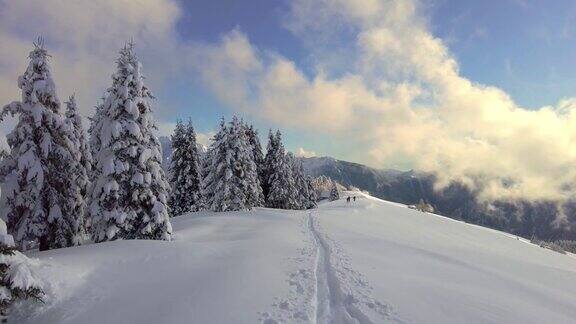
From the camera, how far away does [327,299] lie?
11.8m

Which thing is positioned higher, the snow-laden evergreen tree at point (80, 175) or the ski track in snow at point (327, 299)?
the snow-laden evergreen tree at point (80, 175)

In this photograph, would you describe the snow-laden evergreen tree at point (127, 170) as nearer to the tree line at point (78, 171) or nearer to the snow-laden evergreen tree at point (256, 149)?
the tree line at point (78, 171)

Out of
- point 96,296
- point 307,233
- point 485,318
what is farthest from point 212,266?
point 307,233

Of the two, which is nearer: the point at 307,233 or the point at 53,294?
the point at 53,294

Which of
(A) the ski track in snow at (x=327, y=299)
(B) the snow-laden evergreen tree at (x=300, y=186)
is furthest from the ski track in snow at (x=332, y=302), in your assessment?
(B) the snow-laden evergreen tree at (x=300, y=186)

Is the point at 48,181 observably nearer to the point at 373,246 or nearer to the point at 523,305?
the point at 373,246

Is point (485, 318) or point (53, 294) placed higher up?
point (485, 318)

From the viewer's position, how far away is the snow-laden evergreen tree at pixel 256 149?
6078 cm

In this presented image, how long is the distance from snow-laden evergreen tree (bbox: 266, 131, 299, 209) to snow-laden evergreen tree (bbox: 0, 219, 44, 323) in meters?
48.7

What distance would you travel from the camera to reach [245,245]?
65.3 ft

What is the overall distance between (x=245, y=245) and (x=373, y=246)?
8320 millimetres

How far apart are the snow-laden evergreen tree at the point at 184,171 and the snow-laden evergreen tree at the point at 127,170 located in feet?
83.1

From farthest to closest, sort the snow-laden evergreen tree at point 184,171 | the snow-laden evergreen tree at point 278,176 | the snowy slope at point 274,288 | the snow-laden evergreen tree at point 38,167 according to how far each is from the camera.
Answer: the snow-laden evergreen tree at point 278,176 < the snow-laden evergreen tree at point 184,171 < the snow-laden evergreen tree at point 38,167 < the snowy slope at point 274,288

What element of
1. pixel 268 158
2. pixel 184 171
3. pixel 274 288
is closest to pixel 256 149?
pixel 268 158
